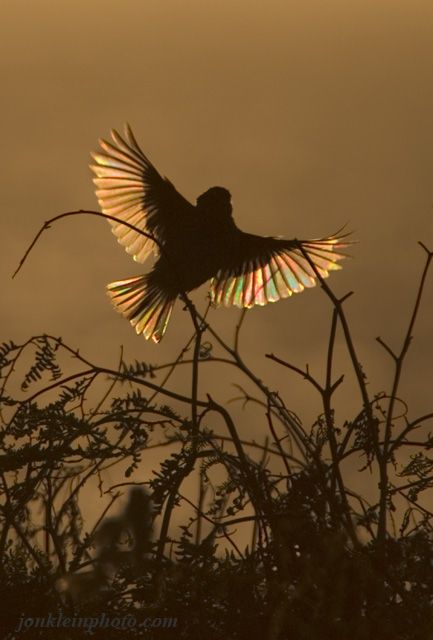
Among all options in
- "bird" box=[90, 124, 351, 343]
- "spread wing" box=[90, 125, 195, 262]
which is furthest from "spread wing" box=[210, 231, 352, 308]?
"spread wing" box=[90, 125, 195, 262]

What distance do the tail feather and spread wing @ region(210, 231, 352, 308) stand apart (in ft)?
1.29

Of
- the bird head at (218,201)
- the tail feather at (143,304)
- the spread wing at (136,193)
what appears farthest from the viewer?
the spread wing at (136,193)

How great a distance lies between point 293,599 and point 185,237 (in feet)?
10.9

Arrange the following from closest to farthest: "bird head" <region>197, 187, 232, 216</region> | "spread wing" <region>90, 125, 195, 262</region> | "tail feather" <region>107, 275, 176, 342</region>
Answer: "tail feather" <region>107, 275, 176, 342</region> < "bird head" <region>197, 187, 232, 216</region> < "spread wing" <region>90, 125, 195, 262</region>

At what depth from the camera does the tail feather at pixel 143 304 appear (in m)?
4.80

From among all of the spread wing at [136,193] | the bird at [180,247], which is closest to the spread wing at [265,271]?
the bird at [180,247]

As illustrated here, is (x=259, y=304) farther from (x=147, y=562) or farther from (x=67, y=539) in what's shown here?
(x=147, y=562)

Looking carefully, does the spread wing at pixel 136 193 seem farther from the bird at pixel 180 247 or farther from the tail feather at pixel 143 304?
the tail feather at pixel 143 304

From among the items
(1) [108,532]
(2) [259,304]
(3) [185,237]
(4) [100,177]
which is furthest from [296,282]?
(1) [108,532]

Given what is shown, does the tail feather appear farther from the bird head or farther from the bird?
the bird head

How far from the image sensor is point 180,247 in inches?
193

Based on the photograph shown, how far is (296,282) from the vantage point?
17.5ft

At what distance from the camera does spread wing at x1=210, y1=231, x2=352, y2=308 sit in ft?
17.1

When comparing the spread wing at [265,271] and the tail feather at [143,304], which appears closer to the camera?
the tail feather at [143,304]
